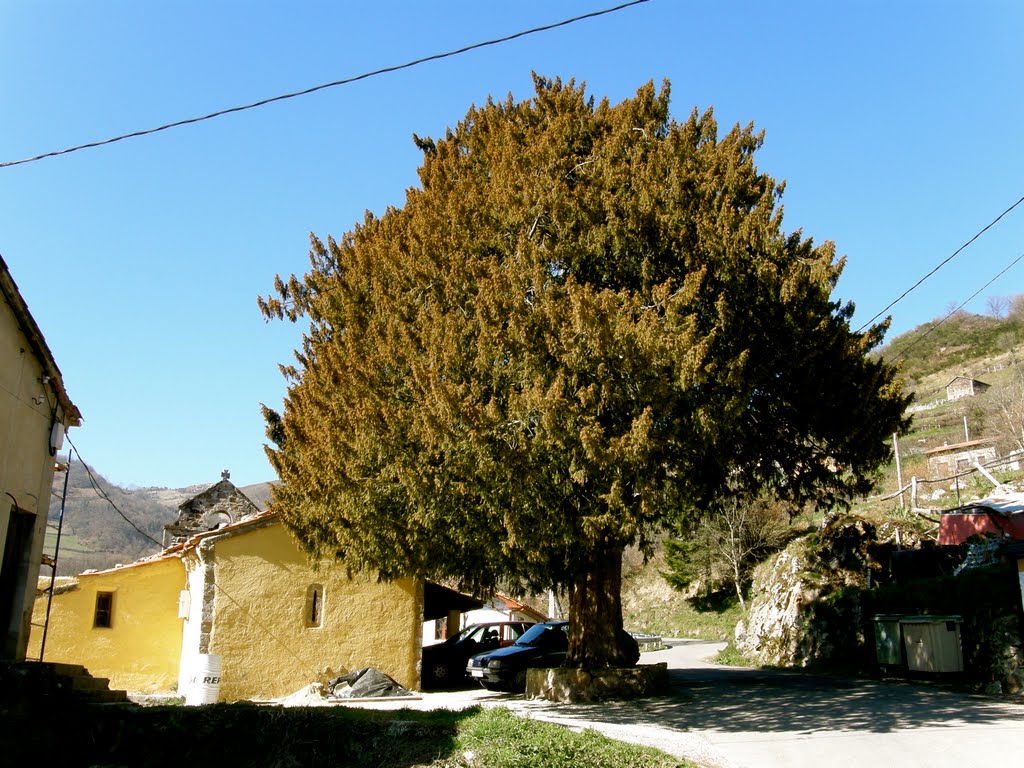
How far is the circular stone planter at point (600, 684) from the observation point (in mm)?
13195

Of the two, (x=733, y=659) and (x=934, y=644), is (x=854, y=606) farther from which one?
(x=733, y=659)

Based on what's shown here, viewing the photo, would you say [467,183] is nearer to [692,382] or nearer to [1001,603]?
[692,382]

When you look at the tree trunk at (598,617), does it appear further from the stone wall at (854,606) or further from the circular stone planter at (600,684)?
the stone wall at (854,606)

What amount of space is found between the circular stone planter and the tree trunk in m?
0.44

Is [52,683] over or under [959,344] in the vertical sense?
under

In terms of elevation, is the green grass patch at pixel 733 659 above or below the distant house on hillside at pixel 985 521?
below

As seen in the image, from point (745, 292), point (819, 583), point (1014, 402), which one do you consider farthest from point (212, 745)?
point (1014, 402)

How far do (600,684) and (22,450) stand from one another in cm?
1017

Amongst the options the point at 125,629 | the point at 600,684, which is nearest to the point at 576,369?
the point at 600,684

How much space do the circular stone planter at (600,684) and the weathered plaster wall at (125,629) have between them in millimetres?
10700

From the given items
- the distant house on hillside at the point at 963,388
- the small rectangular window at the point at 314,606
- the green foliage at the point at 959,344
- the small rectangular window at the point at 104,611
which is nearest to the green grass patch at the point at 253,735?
the small rectangular window at the point at 314,606

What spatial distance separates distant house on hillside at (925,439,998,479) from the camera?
43469 millimetres

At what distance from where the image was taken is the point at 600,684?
13227 mm

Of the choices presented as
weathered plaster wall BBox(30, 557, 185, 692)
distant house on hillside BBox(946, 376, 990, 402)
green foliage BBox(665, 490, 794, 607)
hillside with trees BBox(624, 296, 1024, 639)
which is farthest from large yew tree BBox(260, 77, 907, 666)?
distant house on hillside BBox(946, 376, 990, 402)
